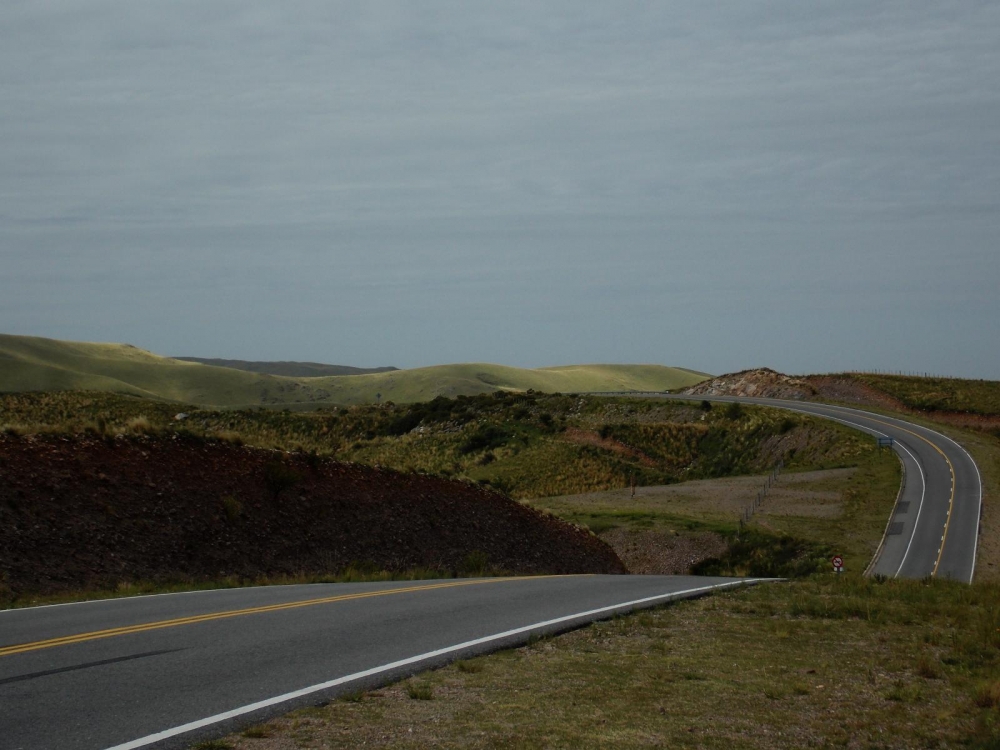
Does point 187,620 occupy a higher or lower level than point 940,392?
lower

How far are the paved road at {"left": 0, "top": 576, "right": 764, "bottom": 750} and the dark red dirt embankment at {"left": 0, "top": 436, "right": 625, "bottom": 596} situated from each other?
3325mm

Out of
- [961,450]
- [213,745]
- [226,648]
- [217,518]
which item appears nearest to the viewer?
[213,745]

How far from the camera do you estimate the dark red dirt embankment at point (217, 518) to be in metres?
17.5

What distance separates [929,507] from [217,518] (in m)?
40.3

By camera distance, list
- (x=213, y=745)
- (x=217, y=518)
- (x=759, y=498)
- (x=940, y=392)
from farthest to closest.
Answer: (x=940, y=392), (x=759, y=498), (x=217, y=518), (x=213, y=745)

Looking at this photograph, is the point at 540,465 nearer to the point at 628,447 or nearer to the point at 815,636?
the point at 628,447

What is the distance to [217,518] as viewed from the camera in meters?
21.5

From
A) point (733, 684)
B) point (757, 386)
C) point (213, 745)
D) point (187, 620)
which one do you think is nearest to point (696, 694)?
point (733, 684)

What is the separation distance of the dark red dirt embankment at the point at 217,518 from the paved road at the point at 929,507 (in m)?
14.0

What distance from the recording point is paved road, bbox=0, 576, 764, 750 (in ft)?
24.3

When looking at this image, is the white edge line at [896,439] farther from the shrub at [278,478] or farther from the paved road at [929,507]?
the shrub at [278,478]

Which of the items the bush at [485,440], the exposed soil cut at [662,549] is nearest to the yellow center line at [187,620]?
the exposed soil cut at [662,549]

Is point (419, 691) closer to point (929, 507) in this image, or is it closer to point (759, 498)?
point (929, 507)

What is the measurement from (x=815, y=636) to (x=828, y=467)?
5282 cm
